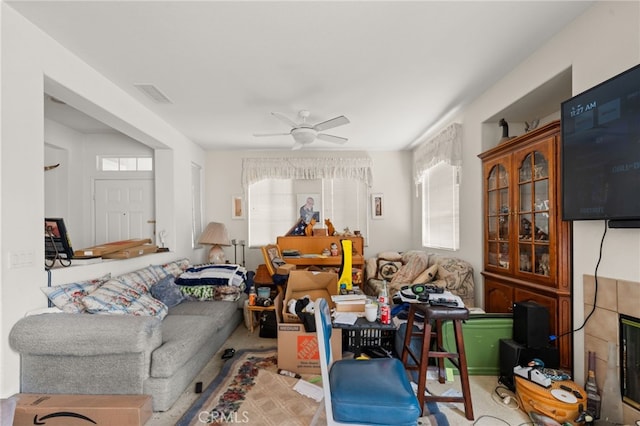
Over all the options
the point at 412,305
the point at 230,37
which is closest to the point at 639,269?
the point at 412,305

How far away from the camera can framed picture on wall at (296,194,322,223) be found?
5.35 m

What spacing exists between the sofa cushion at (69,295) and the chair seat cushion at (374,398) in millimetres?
1917

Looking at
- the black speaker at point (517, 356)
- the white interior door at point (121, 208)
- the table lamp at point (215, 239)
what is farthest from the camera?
the table lamp at point (215, 239)

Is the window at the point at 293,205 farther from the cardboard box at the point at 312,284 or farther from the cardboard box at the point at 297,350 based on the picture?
the cardboard box at the point at 297,350

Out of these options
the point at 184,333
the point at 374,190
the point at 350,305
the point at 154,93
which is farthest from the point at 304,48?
the point at 374,190

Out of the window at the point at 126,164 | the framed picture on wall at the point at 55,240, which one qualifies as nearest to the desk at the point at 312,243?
the window at the point at 126,164

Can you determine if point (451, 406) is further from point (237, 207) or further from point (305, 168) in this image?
point (237, 207)

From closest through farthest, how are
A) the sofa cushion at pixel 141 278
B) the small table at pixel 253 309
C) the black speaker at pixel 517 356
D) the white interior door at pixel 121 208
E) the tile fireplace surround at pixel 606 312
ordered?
the tile fireplace surround at pixel 606 312
the black speaker at pixel 517 356
the sofa cushion at pixel 141 278
the small table at pixel 253 309
the white interior door at pixel 121 208

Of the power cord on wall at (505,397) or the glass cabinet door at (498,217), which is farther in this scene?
the glass cabinet door at (498,217)

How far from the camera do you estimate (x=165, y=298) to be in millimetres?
3211

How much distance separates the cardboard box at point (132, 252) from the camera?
3010mm

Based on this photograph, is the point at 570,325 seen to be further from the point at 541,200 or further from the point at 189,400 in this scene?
the point at 189,400

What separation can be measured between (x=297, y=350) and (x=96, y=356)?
1.39 metres

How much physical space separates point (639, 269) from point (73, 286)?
3.69m
